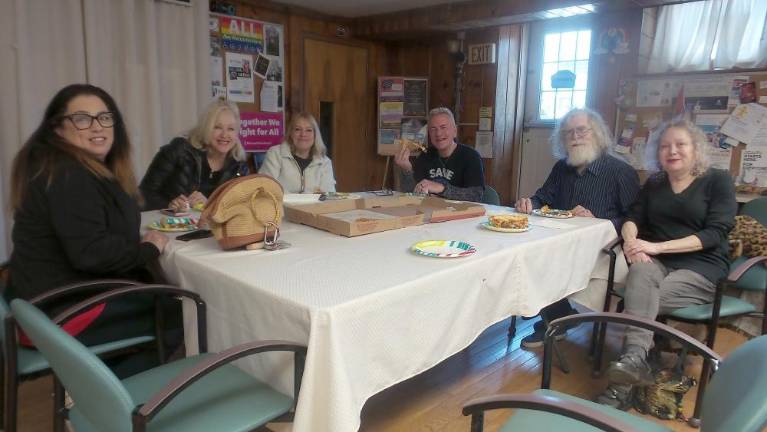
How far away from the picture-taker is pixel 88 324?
4.83 feet

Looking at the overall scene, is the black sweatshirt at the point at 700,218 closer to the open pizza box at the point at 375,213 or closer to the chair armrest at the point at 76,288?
the open pizza box at the point at 375,213

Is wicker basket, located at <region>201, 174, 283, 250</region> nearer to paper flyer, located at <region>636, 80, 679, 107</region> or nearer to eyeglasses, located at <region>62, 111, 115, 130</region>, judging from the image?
eyeglasses, located at <region>62, 111, 115, 130</region>

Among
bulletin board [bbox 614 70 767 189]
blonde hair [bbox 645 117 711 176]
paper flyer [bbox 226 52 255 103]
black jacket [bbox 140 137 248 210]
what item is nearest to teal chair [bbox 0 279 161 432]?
black jacket [bbox 140 137 248 210]

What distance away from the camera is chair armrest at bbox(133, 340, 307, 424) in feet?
3.08

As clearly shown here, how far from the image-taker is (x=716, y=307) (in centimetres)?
190

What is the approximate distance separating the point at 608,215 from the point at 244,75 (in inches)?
→ 126

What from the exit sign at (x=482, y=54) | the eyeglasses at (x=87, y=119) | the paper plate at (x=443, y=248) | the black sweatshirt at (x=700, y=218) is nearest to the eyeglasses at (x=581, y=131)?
the black sweatshirt at (x=700, y=218)

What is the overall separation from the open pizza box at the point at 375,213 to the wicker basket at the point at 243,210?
297mm

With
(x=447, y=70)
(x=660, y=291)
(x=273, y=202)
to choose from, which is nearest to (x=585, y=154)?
(x=660, y=291)

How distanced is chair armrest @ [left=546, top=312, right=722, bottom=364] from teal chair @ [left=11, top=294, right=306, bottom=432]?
0.68 meters

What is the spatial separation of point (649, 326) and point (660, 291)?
2.82ft

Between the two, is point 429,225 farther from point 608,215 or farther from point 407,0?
point 407,0

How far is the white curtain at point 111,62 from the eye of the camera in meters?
3.18

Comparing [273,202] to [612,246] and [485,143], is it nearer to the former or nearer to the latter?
[612,246]
